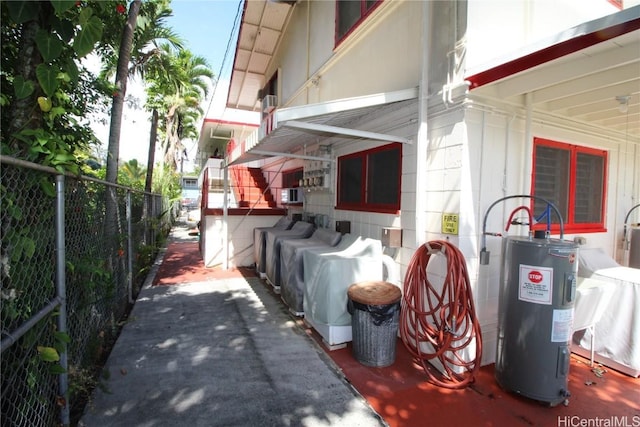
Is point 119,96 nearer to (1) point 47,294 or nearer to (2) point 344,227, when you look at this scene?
(1) point 47,294

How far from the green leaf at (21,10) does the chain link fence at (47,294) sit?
0.87 meters

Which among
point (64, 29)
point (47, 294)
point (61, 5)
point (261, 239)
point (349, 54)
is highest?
point (349, 54)

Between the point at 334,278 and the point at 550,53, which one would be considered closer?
the point at 550,53

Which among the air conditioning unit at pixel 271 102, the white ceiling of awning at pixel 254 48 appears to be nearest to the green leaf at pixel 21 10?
the white ceiling of awning at pixel 254 48

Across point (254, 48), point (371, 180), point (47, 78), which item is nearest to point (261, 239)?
point (371, 180)

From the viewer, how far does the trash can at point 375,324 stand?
133 inches

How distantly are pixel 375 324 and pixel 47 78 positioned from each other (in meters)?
3.30

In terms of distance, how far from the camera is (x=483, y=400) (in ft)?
9.58

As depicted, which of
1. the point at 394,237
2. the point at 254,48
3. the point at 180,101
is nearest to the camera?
the point at 394,237

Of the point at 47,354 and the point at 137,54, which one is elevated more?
the point at 137,54

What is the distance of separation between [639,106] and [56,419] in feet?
20.1

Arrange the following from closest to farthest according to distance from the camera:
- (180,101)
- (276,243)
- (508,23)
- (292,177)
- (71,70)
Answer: (71,70) < (508,23) < (276,243) < (292,177) < (180,101)

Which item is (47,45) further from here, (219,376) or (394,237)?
(394,237)

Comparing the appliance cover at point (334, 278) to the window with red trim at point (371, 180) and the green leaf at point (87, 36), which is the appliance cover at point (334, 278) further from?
the green leaf at point (87, 36)
